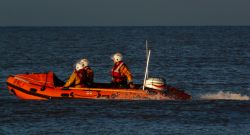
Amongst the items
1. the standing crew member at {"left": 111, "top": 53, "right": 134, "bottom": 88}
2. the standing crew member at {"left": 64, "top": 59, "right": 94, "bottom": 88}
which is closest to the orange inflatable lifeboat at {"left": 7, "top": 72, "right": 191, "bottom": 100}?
the standing crew member at {"left": 64, "top": 59, "right": 94, "bottom": 88}

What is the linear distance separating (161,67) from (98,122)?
2329cm

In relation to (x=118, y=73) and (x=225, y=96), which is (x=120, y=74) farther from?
(x=225, y=96)

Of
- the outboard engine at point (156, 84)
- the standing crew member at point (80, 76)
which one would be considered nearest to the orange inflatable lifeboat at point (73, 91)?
the outboard engine at point (156, 84)

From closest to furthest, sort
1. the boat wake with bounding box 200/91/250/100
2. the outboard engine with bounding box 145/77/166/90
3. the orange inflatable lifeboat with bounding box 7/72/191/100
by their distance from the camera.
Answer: the orange inflatable lifeboat with bounding box 7/72/191/100 → the outboard engine with bounding box 145/77/166/90 → the boat wake with bounding box 200/91/250/100

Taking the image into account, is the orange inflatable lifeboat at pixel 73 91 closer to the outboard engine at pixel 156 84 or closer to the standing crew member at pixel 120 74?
the outboard engine at pixel 156 84

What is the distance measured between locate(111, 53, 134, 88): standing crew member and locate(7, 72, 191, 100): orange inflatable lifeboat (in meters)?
0.37

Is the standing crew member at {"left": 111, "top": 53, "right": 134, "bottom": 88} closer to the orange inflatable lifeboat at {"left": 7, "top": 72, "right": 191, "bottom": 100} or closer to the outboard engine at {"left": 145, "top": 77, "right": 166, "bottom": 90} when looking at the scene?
the orange inflatable lifeboat at {"left": 7, "top": 72, "right": 191, "bottom": 100}

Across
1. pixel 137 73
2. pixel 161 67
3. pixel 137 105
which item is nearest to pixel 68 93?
pixel 137 105

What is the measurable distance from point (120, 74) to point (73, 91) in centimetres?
155

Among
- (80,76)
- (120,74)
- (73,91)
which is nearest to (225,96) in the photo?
(120,74)

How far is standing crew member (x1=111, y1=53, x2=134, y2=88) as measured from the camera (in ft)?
92.0

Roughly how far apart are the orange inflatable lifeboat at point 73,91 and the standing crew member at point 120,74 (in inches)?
14.7

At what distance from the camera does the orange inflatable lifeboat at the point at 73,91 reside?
27594 millimetres

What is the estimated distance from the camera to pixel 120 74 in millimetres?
28141
